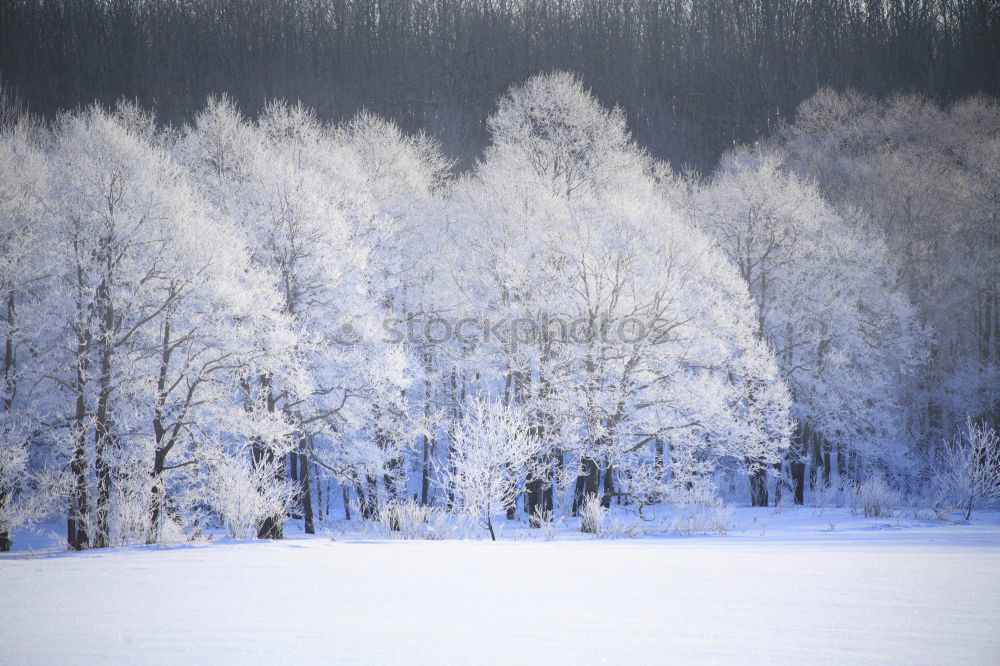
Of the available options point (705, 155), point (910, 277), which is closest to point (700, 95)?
point (705, 155)

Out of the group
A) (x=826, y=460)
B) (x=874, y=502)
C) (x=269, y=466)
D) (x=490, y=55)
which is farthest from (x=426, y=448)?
(x=490, y=55)

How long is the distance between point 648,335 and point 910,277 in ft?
54.1

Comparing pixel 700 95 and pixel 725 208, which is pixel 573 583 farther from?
pixel 700 95

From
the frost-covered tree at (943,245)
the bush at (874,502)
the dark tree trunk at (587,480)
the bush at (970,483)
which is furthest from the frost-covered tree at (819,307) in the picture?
the dark tree trunk at (587,480)

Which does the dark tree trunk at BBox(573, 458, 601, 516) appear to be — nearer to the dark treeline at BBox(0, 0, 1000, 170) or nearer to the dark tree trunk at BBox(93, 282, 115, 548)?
the dark tree trunk at BBox(93, 282, 115, 548)

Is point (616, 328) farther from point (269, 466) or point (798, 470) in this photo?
point (798, 470)

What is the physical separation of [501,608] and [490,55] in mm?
57406

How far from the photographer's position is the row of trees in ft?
49.9

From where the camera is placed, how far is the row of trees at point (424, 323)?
15.2 metres

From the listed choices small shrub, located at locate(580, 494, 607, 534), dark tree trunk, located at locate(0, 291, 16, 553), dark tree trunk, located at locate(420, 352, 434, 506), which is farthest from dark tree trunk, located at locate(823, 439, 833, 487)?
dark tree trunk, located at locate(0, 291, 16, 553)

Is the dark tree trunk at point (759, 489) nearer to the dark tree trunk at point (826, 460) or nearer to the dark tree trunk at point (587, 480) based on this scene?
the dark tree trunk at point (826, 460)

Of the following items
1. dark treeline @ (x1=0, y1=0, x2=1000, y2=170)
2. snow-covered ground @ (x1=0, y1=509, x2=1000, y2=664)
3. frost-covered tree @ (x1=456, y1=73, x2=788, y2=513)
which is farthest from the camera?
dark treeline @ (x1=0, y1=0, x2=1000, y2=170)

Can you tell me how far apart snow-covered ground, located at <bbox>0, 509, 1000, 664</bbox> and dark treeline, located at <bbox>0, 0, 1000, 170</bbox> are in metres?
35.9

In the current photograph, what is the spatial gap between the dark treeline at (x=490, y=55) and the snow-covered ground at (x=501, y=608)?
35939mm
